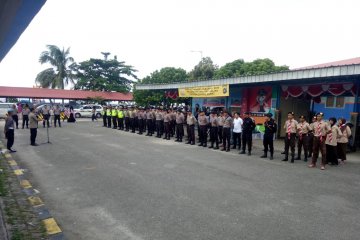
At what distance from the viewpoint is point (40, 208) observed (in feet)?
18.9

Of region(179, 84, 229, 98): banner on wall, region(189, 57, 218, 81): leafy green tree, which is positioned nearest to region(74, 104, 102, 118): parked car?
region(189, 57, 218, 81): leafy green tree

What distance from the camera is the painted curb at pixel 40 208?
185 inches

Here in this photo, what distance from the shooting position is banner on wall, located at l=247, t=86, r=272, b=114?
56.2 ft

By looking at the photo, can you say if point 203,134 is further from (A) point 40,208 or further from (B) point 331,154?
(A) point 40,208

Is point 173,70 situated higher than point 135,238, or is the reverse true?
point 173,70

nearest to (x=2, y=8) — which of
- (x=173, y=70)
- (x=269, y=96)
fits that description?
(x=269, y=96)

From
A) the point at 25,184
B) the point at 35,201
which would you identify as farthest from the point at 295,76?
the point at 35,201

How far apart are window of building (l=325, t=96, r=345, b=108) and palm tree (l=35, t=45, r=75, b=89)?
36.1 m

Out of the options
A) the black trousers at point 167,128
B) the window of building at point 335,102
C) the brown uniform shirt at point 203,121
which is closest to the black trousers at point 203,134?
the brown uniform shirt at point 203,121

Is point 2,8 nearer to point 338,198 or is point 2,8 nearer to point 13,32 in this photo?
point 13,32

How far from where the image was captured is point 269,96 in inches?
669

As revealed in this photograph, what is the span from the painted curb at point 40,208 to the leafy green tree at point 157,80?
27096mm

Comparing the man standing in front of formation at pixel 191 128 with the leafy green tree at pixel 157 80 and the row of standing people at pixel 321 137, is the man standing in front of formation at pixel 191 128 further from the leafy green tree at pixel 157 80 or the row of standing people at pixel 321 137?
the leafy green tree at pixel 157 80

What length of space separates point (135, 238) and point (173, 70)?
35548mm
